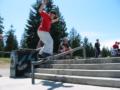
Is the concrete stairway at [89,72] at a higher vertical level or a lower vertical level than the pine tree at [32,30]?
lower

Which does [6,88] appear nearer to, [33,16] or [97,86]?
[97,86]

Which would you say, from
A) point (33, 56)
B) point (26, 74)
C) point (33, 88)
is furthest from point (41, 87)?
point (33, 56)

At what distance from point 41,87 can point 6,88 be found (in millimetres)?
979

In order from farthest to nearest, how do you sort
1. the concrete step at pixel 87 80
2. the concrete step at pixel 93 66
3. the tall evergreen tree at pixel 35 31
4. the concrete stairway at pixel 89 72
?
the tall evergreen tree at pixel 35 31, the concrete step at pixel 93 66, the concrete stairway at pixel 89 72, the concrete step at pixel 87 80

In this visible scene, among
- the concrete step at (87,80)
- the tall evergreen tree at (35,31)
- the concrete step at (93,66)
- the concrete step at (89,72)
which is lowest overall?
the concrete step at (87,80)

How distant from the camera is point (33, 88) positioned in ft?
27.0

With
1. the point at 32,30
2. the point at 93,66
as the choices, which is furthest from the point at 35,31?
the point at 93,66

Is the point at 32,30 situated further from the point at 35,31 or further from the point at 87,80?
the point at 87,80

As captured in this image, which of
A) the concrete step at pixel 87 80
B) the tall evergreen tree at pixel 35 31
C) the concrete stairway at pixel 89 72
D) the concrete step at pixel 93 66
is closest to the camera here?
the concrete step at pixel 87 80

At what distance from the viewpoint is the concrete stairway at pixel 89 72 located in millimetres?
7588

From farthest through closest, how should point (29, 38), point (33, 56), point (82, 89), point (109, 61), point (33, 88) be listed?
point (29, 38) → point (33, 56) → point (109, 61) → point (33, 88) → point (82, 89)

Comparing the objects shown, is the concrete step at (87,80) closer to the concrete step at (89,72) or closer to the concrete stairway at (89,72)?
the concrete stairway at (89,72)

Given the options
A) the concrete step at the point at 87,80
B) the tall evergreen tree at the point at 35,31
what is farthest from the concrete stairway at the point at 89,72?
the tall evergreen tree at the point at 35,31

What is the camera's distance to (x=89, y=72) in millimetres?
8531
